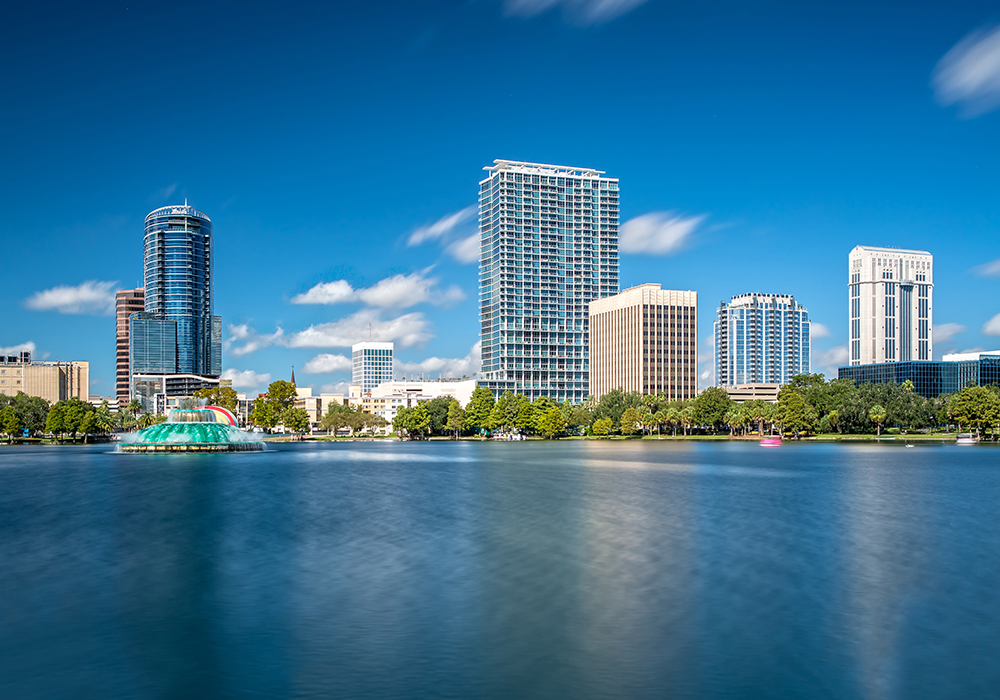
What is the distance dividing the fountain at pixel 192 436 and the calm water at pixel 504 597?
79.9 meters

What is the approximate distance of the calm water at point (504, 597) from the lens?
18.7 m

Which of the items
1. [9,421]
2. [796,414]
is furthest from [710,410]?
[9,421]

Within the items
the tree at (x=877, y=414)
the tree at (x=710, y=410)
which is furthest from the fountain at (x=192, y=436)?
the tree at (x=877, y=414)

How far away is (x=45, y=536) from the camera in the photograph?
39.3 metres

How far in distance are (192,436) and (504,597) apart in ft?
393

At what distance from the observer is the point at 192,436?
134 metres

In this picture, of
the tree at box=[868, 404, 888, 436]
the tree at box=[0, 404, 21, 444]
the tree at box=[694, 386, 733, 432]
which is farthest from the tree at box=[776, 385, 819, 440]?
the tree at box=[0, 404, 21, 444]

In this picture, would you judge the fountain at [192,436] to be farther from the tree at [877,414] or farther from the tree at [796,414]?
the tree at [877,414]

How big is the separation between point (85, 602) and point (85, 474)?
201 ft

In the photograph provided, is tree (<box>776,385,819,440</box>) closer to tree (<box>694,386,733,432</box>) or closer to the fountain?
tree (<box>694,386,733,432</box>)

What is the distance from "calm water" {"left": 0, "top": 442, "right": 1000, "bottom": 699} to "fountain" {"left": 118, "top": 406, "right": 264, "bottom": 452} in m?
79.9

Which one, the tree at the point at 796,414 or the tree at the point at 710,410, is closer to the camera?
the tree at the point at 796,414

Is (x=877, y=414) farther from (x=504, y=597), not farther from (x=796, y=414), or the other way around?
(x=504, y=597)

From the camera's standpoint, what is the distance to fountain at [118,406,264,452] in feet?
431
